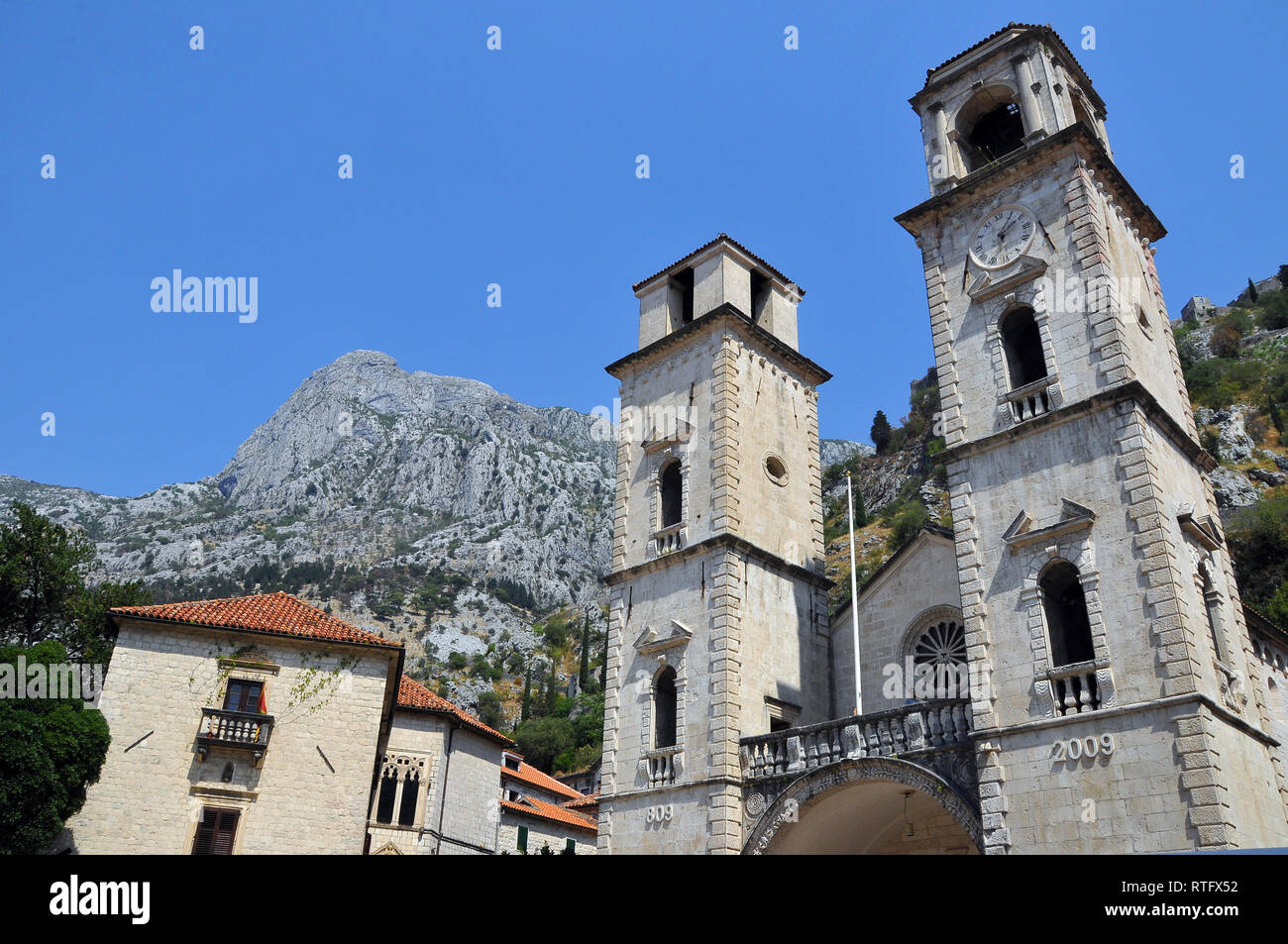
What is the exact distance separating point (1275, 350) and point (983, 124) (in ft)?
248

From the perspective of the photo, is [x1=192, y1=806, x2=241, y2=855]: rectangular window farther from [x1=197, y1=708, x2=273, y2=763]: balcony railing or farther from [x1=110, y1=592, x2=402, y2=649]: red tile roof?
[x1=110, y1=592, x2=402, y2=649]: red tile roof

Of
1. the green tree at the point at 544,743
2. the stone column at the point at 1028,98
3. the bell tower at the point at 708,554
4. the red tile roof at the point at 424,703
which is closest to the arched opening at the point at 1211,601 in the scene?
the bell tower at the point at 708,554

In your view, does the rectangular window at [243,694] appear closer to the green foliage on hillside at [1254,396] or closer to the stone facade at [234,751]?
the stone facade at [234,751]

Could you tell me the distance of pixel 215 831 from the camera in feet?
81.4

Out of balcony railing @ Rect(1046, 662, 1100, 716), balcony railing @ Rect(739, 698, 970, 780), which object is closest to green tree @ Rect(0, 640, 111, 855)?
balcony railing @ Rect(739, 698, 970, 780)

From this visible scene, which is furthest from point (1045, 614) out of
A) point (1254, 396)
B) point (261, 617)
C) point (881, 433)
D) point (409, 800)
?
point (881, 433)

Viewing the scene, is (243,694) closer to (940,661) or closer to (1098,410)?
(940,661)

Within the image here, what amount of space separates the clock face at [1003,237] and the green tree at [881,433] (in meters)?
90.1

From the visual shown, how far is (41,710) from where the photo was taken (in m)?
24.2

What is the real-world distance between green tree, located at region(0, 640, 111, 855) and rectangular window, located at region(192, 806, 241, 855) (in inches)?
114

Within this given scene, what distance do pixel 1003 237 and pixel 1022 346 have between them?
2.64 metres

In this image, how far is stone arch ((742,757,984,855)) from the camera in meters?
18.8

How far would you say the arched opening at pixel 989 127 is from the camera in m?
25.3
